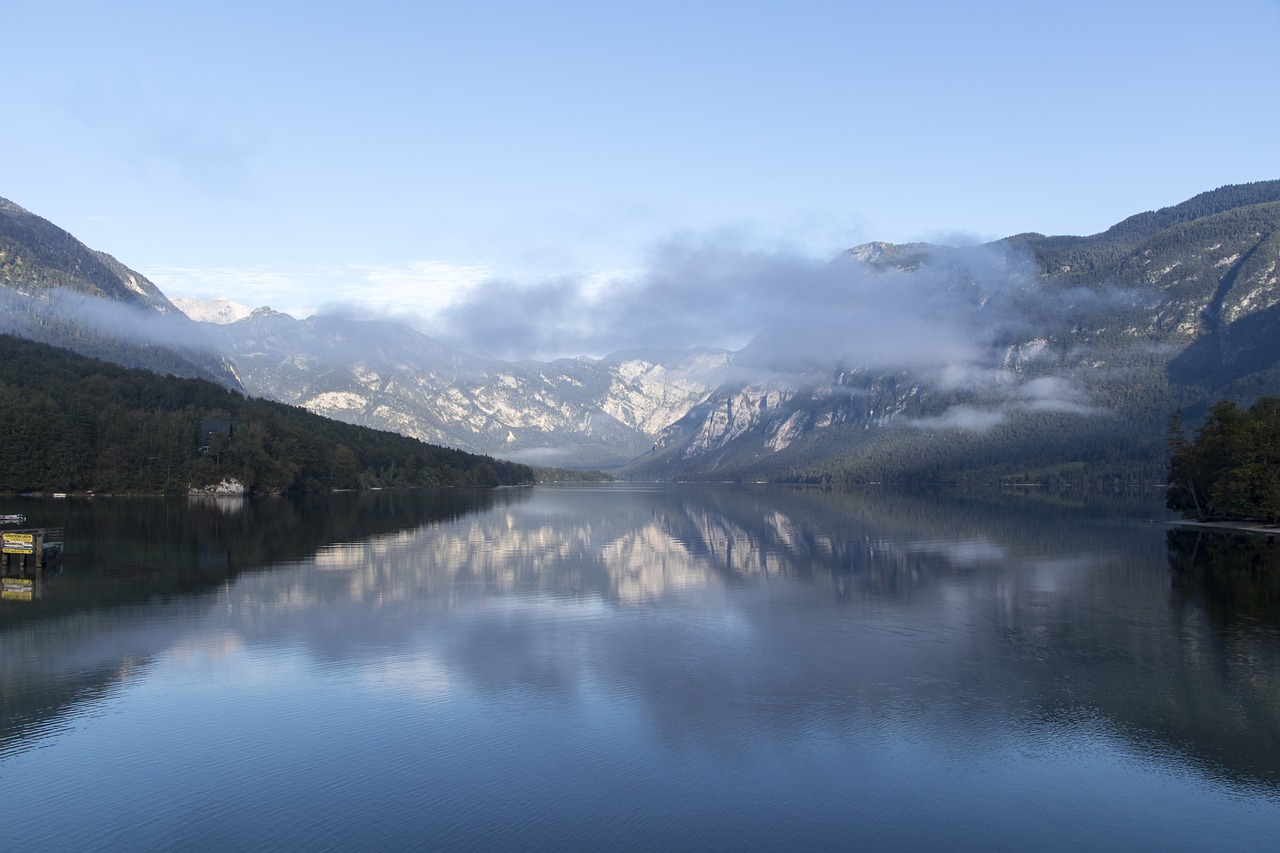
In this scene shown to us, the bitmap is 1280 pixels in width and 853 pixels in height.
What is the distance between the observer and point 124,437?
158125 mm

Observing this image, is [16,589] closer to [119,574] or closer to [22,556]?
[119,574]

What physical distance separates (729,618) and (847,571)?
72.0 feet

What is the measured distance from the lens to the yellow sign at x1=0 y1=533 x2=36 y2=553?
2266 inches

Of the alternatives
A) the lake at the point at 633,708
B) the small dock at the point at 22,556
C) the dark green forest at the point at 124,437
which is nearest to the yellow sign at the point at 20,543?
the small dock at the point at 22,556

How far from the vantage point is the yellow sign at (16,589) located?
4812 cm

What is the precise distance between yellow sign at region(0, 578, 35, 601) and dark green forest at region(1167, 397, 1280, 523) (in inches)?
4048

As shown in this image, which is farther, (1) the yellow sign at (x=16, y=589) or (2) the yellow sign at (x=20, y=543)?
(2) the yellow sign at (x=20, y=543)

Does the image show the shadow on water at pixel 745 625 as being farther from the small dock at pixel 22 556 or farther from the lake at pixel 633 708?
the small dock at pixel 22 556

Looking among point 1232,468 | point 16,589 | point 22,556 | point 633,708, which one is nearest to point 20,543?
point 22,556

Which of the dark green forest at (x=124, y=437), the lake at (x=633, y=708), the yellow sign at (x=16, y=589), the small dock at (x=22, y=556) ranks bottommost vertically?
the lake at (x=633, y=708)

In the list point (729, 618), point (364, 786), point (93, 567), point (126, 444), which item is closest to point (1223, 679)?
point (729, 618)

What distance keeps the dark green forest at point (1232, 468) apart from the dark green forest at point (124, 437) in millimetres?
139515

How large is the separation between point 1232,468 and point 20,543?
4278 inches

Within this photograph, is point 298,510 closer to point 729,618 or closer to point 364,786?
point 729,618
